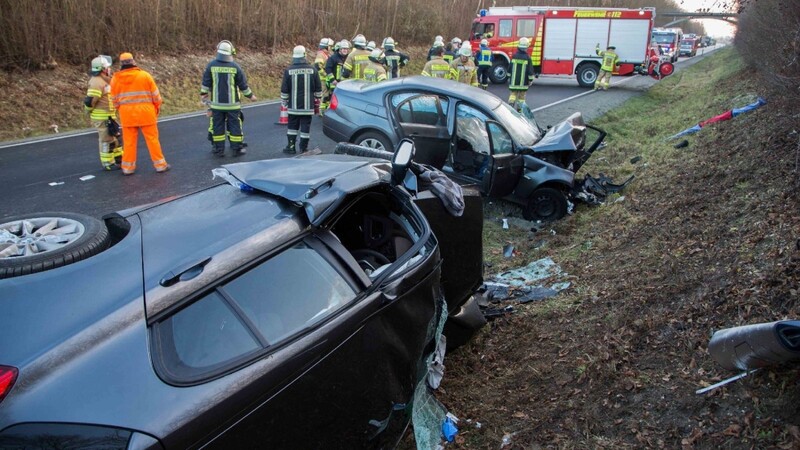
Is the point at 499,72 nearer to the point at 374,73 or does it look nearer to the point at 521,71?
the point at 521,71

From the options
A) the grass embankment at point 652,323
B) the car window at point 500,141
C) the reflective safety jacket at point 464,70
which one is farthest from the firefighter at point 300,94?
the reflective safety jacket at point 464,70

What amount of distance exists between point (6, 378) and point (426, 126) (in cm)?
607

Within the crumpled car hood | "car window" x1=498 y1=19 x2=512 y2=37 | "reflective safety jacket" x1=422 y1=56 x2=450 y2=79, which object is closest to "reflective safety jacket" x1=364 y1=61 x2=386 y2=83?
"reflective safety jacket" x1=422 y1=56 x2=450 y2=79

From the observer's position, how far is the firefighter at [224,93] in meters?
9.04

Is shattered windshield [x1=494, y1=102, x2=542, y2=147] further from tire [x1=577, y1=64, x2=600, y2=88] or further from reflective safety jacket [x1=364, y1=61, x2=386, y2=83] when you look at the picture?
tire [x1=577, y1=64, x2=600, y2=88]

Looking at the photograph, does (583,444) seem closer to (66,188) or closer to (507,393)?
(507,393)

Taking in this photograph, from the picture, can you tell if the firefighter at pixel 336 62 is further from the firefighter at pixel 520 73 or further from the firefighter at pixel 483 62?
the firefighter at pixel 483 62

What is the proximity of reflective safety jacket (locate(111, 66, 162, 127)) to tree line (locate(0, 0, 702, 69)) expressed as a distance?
7148mm

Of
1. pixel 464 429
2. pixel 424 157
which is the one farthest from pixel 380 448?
pixel 424 157

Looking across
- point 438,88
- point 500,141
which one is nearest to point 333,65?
point 438,88

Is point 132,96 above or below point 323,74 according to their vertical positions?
below

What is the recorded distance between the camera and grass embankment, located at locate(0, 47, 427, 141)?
12016mm

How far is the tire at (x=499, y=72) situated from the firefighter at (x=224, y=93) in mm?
16291

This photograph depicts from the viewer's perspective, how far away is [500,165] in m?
6.93
